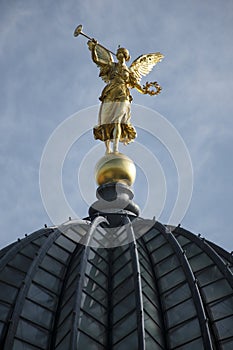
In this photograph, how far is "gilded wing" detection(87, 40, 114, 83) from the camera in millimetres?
50875

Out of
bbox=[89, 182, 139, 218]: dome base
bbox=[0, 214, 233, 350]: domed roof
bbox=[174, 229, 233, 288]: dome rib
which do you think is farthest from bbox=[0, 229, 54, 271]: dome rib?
bbox=[174, 229, 233, 288]: dome rib

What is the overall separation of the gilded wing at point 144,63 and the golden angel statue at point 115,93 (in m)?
0.09

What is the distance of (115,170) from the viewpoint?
156 feet

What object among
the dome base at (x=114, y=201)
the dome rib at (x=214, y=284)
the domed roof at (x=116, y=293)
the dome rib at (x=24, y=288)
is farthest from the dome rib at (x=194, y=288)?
the dome rib at (x=24, y=288)

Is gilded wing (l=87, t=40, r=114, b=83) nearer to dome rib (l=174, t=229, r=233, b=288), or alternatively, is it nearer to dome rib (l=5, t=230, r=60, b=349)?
dome rib (l=174, t=229, r=233, b=288)

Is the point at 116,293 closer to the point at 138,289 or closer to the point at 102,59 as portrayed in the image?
the point at 138,289

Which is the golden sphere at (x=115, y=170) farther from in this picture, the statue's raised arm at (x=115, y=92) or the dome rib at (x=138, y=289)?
the dome rib at (x=138, y=289)

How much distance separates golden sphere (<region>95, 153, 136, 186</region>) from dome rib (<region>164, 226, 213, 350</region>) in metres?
5.90

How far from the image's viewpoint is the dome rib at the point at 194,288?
33.4m

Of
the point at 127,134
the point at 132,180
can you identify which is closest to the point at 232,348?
the point at 132,180

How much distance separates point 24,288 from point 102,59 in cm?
1897

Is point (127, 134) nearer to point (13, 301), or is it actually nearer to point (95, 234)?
point (95, 234)

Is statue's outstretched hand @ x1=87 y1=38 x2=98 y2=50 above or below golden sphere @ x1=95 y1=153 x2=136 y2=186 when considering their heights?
above

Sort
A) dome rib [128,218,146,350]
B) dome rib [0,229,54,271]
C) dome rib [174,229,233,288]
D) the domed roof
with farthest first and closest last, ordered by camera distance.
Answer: dome rib [0,229,54,271] → dome rib [174,229,233,288] → the domed roof → dome rib [128,218,146,350]
